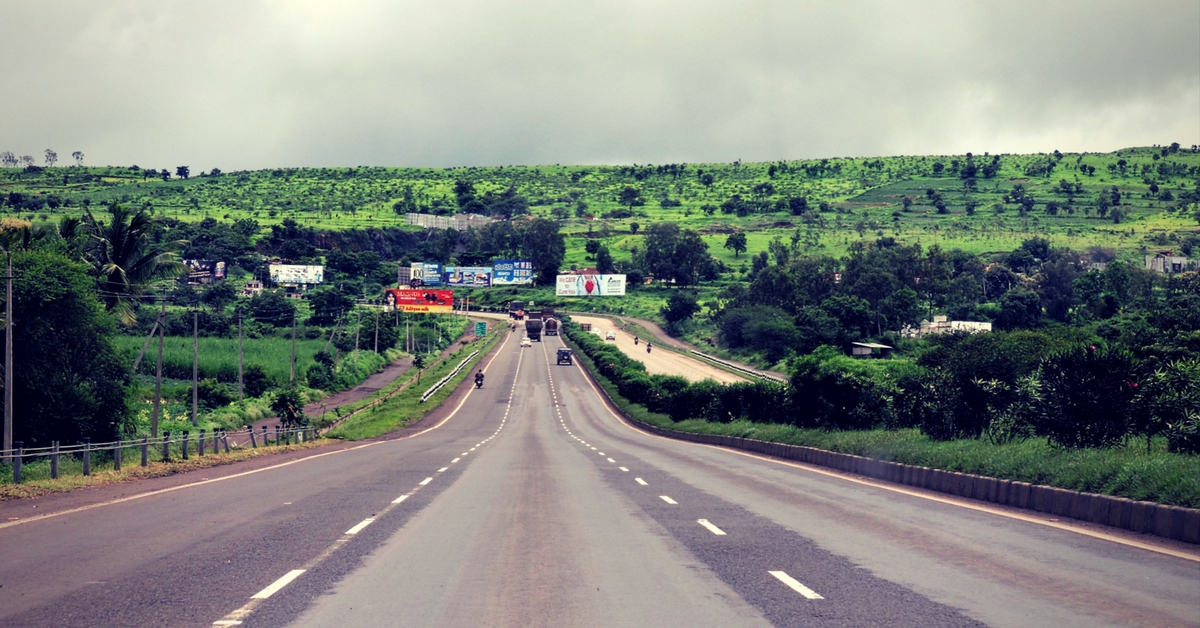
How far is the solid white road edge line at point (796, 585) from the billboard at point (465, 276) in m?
167

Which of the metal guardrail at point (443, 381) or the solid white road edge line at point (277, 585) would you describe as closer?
the solid white road edge line at point (277, 585)

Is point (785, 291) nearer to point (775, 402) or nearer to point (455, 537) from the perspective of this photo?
point (775, 402)

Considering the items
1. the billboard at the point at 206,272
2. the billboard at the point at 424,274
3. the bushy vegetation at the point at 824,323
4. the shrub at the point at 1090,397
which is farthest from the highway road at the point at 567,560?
the billboard at the point at 424,274

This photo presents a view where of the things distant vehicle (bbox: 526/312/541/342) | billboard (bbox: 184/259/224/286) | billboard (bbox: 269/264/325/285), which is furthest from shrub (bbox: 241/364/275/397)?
billboard (bbox: 269/264/325/285)

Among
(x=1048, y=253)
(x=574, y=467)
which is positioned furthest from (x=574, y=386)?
(x=1048, y=253)

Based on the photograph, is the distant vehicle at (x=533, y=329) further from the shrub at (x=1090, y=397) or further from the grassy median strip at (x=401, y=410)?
the shrub at (x=1090, y=397)

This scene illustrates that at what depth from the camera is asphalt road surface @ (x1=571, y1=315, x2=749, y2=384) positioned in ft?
321

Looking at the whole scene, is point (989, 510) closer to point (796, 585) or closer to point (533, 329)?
point (796, 585)

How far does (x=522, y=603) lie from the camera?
29.6 feet

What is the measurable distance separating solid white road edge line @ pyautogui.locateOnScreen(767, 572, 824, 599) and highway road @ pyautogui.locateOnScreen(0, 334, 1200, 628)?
6 centimetres

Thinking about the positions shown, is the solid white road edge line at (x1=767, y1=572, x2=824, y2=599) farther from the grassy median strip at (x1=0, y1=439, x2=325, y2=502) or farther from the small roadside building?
the small roadside building

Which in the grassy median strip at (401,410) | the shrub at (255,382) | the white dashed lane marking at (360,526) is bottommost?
the grassy median strip at (401,410)

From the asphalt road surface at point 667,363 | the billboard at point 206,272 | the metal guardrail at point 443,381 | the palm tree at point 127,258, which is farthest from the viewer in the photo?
the billboard at point 206,272

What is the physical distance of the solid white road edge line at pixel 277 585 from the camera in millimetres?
9248
